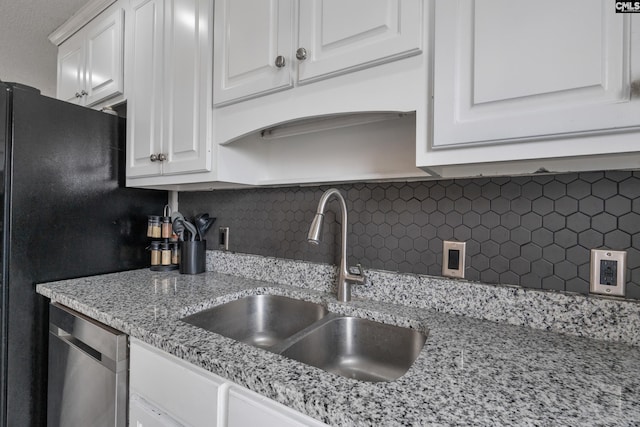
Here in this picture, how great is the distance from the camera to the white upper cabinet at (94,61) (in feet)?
5.12

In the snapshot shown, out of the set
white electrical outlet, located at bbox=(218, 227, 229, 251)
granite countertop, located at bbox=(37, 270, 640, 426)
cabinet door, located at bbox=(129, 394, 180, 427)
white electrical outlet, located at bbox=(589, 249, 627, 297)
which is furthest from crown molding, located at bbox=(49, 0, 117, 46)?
white electrical outlet, located at bbox=(589, 249, 627, 297)

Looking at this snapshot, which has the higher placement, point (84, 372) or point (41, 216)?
point (41, 216)

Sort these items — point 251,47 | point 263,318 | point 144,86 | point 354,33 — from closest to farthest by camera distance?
point 354,33 → point 251,47 → point 263,318 → point 144,86

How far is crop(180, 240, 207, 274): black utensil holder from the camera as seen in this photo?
148cm

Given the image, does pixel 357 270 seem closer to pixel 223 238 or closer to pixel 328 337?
pixel 328 337

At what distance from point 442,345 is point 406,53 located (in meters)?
0.73

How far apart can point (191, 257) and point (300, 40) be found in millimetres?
1108

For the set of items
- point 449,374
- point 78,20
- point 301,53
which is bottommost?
point 449,374

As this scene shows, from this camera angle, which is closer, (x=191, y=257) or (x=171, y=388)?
(x=171, y=388)

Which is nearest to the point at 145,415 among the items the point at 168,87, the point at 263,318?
the point at 263,318

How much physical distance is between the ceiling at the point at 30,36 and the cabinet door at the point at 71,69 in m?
0.14

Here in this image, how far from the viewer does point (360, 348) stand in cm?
98

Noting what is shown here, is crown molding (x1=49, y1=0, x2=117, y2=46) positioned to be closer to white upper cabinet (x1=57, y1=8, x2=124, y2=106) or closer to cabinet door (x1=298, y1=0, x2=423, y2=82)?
white upper cabinet (x1=57, y1=8, x2=124, y2=106)

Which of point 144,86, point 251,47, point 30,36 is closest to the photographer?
point 251,47
